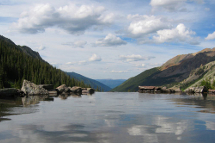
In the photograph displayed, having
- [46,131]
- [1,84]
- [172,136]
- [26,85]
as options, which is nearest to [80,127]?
[46,131]

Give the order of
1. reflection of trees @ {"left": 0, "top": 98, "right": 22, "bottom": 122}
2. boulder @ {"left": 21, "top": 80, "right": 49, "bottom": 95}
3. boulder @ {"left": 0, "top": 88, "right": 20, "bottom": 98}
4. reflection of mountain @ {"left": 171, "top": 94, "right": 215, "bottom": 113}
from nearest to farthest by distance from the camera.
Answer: reflection of trees @ {"left": 0, "top": 98, "right": 22, "bottom": 122} < reflection of mountain @ {"left": 171, "top": 94, "right": 215, "bottom": 113} < boulder @ {"left": 0, "top": 88, "right": 20, "bottom": 98} < boulder @ {"left": 21, "top": 80, "right": 49, "bottom": 95}

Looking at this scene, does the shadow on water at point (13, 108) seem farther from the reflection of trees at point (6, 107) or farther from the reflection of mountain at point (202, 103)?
the reflection of mountain at point (202, 103)

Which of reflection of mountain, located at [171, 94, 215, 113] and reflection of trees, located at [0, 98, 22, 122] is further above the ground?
reflection of trees, located at [0, 98, 22, 122]

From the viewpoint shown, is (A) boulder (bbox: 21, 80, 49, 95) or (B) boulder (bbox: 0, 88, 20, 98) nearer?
(B) boulder (bbox: 0, 88, 20, 98)

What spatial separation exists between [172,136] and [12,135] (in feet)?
32.0

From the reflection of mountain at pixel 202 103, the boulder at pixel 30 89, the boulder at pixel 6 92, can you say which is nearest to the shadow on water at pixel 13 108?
the boulder at pixel 6 92

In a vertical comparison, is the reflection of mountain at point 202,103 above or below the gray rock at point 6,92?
below

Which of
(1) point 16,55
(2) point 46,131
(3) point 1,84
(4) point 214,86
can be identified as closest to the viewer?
(2) point 46,131

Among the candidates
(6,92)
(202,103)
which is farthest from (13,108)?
(202,103)

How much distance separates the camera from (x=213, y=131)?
13766mm

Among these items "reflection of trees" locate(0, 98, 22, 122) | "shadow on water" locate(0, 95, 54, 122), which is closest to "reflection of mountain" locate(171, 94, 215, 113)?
"shadow on water" locate(0, 95, 54, 122)

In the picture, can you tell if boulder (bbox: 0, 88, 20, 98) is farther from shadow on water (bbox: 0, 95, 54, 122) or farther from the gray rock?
shadow on water (bbox: 0, 95, 54, 122)

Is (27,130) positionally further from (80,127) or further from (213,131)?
(213,131)

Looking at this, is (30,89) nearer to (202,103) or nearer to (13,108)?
(13,108)
